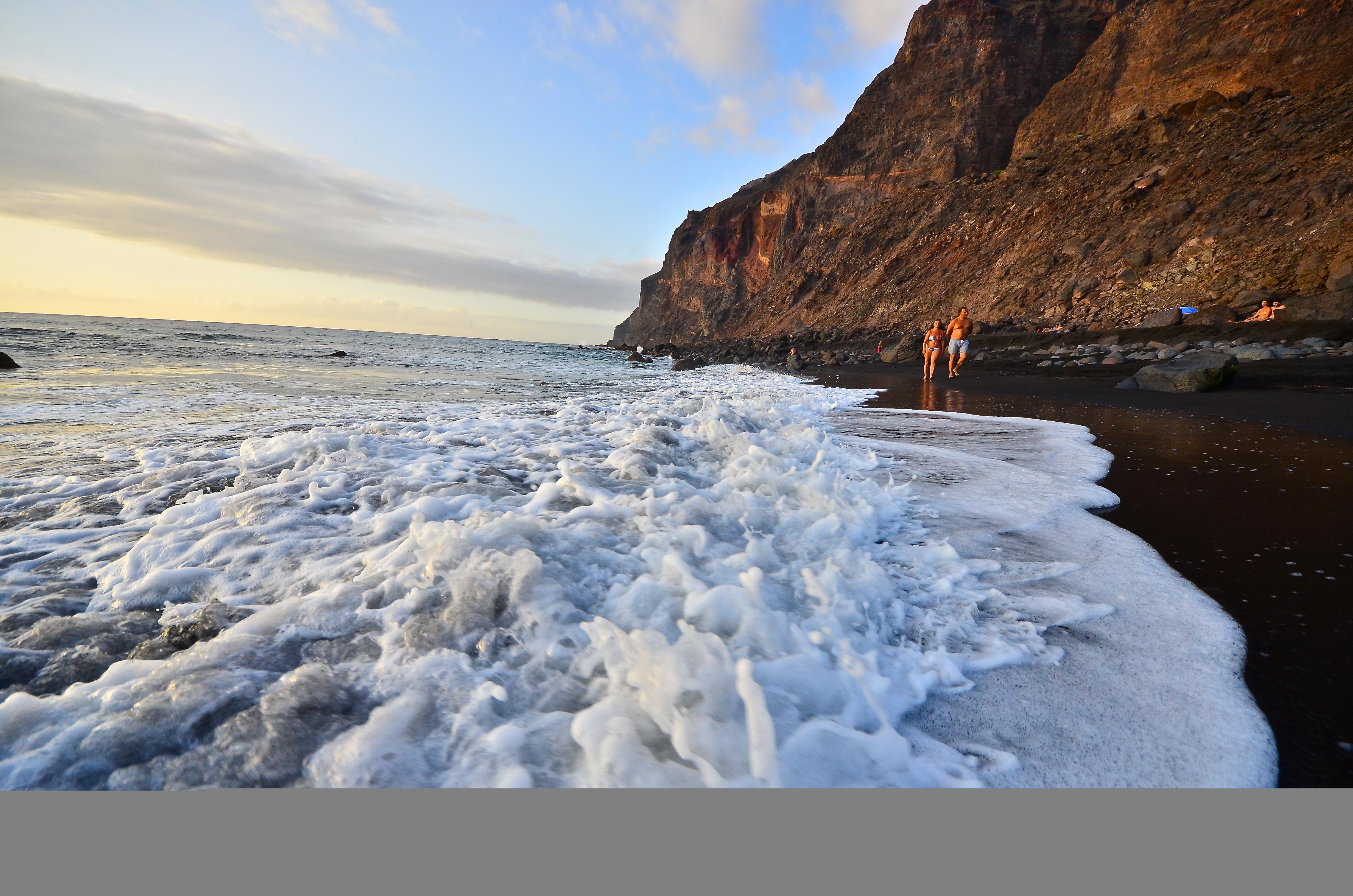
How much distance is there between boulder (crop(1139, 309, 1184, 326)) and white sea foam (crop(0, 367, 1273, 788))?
14548mm

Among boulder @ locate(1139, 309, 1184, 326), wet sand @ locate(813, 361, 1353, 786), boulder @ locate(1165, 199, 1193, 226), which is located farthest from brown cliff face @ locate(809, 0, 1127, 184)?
wet sand @ locate(813, 361, 1353, 786)

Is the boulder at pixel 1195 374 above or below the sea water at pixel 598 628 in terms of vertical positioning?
above

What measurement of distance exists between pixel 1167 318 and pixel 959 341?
5478 mm

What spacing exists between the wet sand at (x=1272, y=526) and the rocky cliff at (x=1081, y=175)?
9332 mm

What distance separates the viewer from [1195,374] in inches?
316

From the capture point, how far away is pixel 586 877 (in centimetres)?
102

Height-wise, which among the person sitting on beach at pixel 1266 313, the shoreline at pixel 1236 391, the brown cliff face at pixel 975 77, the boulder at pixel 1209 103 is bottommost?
the shoreline at pixel 1236 391

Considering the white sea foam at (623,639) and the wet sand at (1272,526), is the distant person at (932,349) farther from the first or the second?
the white sea foam at (623,639)

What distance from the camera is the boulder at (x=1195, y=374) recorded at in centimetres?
797

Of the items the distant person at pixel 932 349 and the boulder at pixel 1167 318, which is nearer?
the distant person at pixel 932 349

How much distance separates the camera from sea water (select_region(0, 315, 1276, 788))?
119 centimetres

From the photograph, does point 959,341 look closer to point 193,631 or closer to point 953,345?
point 953,345

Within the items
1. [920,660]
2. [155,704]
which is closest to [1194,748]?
[920,660]

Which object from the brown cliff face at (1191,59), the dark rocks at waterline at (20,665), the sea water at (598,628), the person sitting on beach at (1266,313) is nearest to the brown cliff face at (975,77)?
the brown cliff face at (1191,59)
